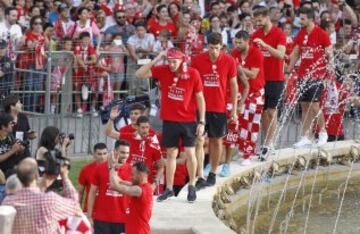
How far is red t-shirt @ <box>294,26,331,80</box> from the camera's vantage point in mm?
18359

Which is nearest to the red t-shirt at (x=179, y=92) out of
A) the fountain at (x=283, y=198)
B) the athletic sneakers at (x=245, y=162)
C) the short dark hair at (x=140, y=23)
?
the fountain at (x=283, y=198)

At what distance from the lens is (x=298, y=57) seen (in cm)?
1862

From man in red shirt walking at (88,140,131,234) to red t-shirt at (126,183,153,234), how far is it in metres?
0.52

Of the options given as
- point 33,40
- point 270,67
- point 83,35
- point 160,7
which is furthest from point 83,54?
point 270,67

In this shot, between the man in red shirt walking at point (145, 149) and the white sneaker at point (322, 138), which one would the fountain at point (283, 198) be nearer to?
the white sneaker at point (322, 138)

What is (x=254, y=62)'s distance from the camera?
17.0 m

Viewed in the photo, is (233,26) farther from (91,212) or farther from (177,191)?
(91,212)

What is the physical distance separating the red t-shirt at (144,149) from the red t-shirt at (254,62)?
2.50 metres

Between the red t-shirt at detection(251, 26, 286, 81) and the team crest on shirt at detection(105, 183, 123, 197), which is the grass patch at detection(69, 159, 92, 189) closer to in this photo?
the red t-shirt at detection(251, 26, 286, 81)

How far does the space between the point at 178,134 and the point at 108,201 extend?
5.97 feet

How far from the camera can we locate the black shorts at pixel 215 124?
15.9m

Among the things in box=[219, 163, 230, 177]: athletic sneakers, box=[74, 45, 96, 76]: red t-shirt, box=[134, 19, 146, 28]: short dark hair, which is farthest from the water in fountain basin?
box=[134, 19, 146, 28]: short dark hair

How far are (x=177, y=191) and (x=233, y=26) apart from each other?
26.4ft

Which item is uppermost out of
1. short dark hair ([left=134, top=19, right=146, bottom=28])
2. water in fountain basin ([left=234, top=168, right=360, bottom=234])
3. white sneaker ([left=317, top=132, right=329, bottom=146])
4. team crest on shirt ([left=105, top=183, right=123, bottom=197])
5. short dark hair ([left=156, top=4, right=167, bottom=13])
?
short dark hair ([left=156, top=4, right=167, bottom=13])
